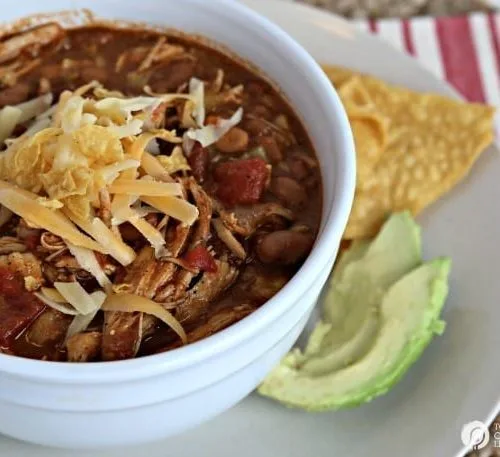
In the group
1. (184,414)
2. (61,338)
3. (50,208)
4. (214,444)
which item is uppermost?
(50,208)

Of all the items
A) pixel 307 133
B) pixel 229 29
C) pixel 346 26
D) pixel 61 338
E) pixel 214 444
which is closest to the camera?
pixel 61 338

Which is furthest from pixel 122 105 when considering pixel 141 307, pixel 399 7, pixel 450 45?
pixel 399 7

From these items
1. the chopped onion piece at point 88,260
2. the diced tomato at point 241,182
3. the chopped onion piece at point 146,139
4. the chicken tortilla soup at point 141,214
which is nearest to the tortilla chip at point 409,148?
the chicken tortilla soup at point 141,214

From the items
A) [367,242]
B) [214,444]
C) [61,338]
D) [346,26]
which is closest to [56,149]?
[61,338]

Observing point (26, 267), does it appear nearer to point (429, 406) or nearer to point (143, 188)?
point (143, 188)

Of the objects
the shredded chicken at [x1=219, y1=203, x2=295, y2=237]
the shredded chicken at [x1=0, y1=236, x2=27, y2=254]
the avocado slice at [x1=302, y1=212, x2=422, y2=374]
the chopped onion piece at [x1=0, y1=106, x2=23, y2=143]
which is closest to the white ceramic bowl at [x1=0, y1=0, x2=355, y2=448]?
the shredded chicken at [x1=219, y1=203, x2=295, y2=237]

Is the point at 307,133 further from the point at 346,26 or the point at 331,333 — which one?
the point at 346,26

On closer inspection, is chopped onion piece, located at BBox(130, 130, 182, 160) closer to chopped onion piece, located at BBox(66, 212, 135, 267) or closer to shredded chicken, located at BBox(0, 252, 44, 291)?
chopped onion piece, located at BBox(66, 212, 135, 267)

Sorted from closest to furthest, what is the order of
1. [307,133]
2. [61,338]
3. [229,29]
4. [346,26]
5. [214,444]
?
[61,338] → [214,444] → [307,133] → [229,29] → [346,26]
